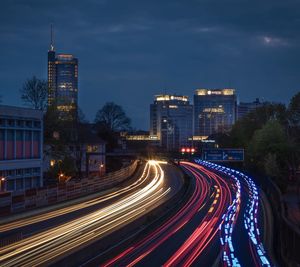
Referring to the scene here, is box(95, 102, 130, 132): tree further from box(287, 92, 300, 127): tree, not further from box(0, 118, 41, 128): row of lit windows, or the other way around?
box(0, 118, 41, 128): row of lit windows

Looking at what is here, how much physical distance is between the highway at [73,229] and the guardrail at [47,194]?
2.03m

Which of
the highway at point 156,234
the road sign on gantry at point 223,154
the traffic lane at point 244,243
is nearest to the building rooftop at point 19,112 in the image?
the highway at point 156,234

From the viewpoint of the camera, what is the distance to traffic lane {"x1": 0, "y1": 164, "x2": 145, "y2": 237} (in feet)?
124

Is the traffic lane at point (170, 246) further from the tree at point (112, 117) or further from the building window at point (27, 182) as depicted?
the tree at point (112, 117)

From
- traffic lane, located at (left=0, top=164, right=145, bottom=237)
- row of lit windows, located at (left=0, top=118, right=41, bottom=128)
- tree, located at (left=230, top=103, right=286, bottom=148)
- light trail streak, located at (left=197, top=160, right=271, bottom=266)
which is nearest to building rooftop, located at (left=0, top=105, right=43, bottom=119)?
row of lit windows, located at (left=0, top=118, right=41, bottom=128)

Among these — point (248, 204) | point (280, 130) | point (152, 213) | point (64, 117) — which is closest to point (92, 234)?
point (152, 213)

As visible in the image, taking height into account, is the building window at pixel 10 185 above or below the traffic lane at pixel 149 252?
above

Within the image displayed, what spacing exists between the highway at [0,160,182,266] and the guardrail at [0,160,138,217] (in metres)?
2.03

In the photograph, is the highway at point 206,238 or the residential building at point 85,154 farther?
the residential building at point 85,154

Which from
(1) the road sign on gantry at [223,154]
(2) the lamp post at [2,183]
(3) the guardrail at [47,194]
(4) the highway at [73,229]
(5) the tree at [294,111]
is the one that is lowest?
(4) the highway at [73,229]

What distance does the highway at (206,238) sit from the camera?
A: 29.5m

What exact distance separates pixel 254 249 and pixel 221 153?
57337 mm

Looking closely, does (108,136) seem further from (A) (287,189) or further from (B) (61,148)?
(A) (287,189)

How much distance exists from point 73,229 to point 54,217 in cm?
667
